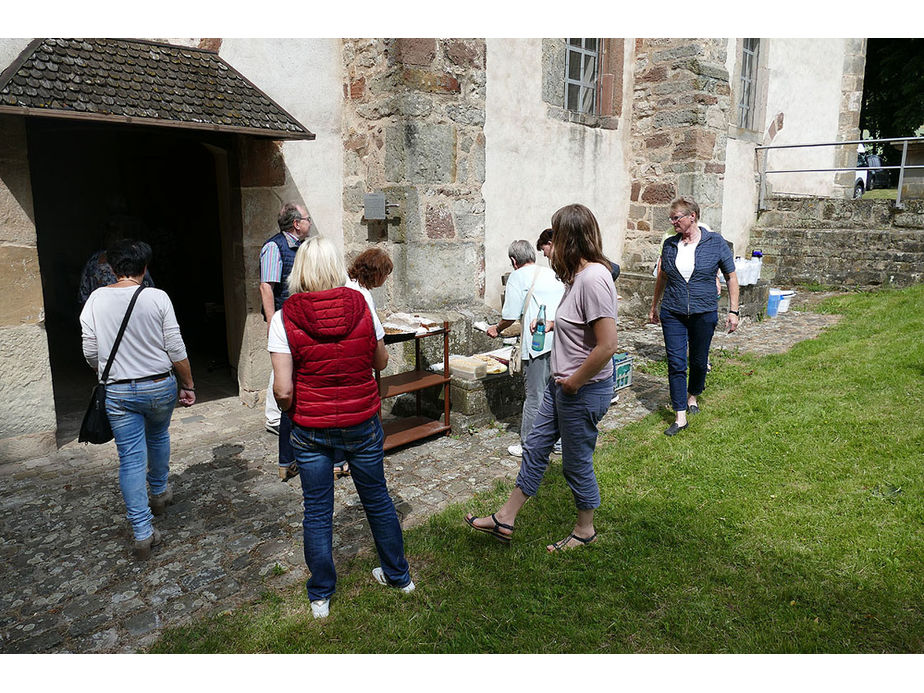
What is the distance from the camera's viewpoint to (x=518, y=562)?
3.54 metres

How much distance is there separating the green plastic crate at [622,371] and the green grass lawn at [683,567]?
126 centimetres

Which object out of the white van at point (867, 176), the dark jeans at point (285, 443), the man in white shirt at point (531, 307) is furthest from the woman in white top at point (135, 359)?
the white van at point (867, 176)

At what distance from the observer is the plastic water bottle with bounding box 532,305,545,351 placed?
4.57m

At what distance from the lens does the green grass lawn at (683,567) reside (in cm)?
295

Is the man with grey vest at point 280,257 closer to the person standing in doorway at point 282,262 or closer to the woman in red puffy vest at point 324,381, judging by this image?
the person standing in doorway at point 282,262

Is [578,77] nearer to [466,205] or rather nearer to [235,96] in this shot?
[466,205]

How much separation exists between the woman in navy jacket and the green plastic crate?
1027 mm

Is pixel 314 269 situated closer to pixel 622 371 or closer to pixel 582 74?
pixel 622 371

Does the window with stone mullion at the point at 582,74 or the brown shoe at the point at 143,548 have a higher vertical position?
the window with stone mullion at the point at 582,74

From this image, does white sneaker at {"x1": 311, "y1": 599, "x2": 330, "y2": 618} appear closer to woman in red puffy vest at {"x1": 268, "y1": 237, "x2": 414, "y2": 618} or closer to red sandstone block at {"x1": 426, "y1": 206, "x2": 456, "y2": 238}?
woman in red puffy vest at {"x1": 268, "y1": 237, "x2": 414, "y2": 618}

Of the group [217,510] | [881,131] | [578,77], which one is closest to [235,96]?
[217,510]

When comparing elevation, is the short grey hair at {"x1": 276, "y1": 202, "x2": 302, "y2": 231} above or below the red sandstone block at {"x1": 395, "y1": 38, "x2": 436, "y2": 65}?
below

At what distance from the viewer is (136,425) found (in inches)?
145

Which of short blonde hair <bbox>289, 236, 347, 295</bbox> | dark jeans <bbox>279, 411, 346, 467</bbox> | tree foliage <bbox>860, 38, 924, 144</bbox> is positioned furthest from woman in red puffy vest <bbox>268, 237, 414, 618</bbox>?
tree foliage <bbox>860, 38, 924, 144</bbox>
